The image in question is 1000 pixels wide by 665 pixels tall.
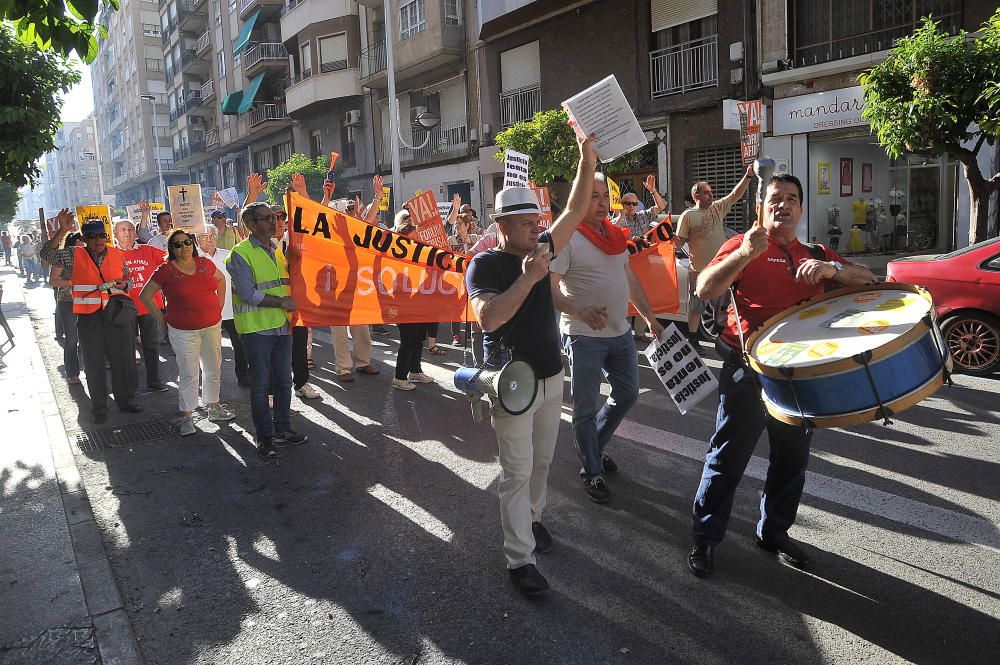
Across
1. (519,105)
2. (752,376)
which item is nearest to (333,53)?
(519,105)

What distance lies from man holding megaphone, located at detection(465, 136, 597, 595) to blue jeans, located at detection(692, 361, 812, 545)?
77 centimetres

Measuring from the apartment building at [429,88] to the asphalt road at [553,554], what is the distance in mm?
18848

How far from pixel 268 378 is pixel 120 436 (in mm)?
1659

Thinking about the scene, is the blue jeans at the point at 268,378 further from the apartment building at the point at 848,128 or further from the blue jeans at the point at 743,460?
the apartment building at the point at 848,128

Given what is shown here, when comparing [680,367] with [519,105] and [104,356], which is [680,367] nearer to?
[104,356]

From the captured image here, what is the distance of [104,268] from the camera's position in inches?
285

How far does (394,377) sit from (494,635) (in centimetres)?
515

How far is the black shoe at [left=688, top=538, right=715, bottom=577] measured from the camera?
11.7ft

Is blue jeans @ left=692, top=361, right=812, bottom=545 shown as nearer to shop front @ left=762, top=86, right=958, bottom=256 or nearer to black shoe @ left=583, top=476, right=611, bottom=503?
black shoe @ left=583, top=476, right=611, bottom=503

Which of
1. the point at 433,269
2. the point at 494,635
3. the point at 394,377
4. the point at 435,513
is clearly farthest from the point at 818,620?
the point at 394,377

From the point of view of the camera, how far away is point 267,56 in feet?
125

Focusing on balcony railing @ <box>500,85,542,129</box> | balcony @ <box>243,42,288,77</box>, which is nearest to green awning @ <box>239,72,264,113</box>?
balcony @ <box>243,42,288,77</box>

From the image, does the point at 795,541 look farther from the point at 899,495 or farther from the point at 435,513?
the point at 435,513

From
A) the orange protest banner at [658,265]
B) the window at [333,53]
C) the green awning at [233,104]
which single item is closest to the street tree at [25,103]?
the orange protest banner at [658,265]
